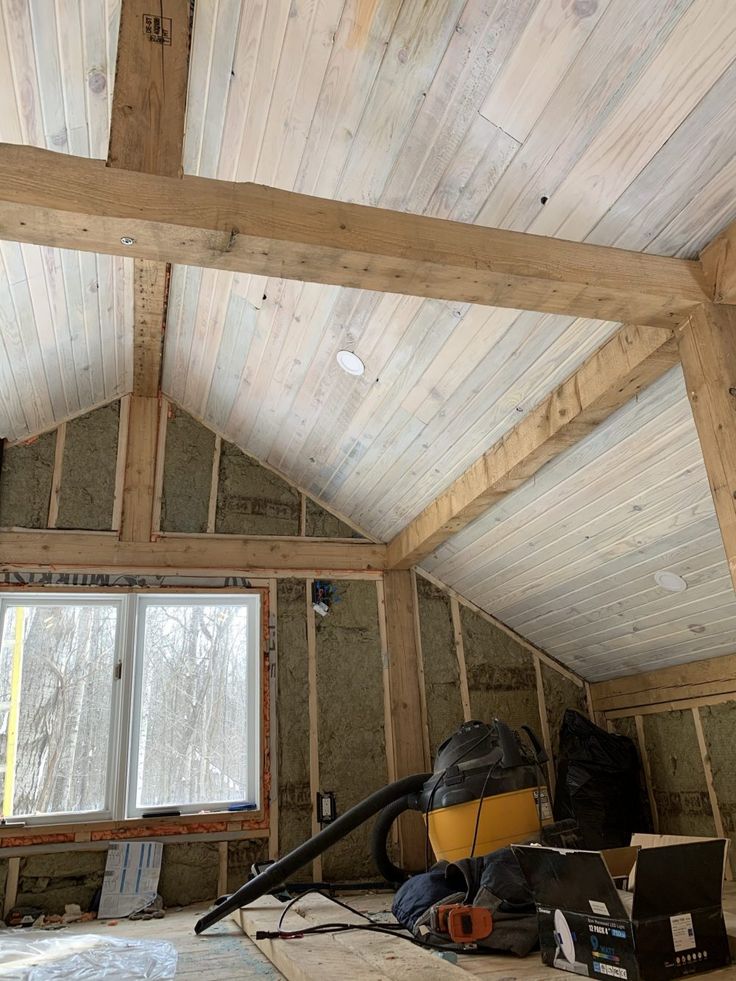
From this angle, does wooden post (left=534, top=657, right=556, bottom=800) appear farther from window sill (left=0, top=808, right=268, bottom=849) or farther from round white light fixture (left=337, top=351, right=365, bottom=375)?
round white light fixture (left=337, top=351, right=365, bottom=375)

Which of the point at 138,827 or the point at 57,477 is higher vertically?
the point at 57,477

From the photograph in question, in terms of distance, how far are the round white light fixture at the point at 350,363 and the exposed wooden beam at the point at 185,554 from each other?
1.58 metres

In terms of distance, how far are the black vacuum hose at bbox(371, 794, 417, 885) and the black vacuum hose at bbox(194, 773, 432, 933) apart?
20 cm

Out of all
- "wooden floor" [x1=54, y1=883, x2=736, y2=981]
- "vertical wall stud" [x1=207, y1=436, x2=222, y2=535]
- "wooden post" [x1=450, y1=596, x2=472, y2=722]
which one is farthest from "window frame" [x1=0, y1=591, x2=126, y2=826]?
"wooden post" [x1=450, y1=596, x2=472, y2=722]

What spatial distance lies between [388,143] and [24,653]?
3.27 meters

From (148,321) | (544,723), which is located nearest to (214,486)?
(148,321)

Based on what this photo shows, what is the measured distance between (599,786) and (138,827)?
2.56 meters

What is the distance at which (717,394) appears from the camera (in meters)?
2.15

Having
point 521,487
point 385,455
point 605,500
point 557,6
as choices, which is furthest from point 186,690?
point 557,6

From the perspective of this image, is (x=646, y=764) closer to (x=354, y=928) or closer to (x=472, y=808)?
(x=472, y=808)

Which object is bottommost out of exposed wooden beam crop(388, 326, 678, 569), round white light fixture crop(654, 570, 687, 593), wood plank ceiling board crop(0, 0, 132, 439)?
round white light fixture crop(654, 570, 687, 593)

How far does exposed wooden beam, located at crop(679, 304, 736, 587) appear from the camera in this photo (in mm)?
2074

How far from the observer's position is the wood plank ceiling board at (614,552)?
9.82 feet

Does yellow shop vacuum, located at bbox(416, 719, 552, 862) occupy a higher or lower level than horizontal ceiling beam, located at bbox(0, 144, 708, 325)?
lower
